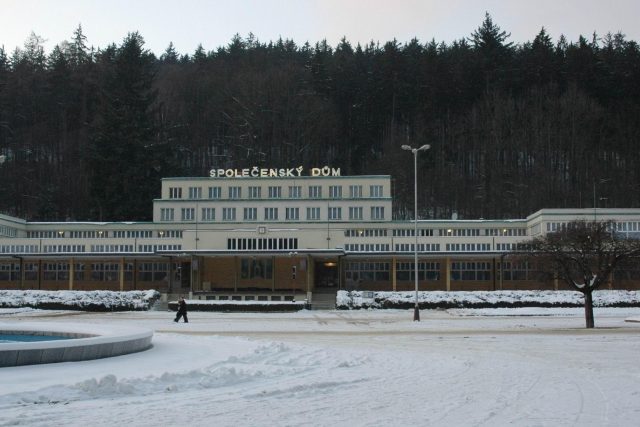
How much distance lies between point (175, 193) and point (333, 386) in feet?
264

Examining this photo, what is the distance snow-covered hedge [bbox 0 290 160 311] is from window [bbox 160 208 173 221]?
2255 cm

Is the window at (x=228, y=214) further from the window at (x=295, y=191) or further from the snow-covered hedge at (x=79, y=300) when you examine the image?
the snow-covered hedge at (x=79, y=300)

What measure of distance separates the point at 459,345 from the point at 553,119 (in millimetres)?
113295

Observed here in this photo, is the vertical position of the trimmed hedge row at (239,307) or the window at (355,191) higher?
the window at (355,191)

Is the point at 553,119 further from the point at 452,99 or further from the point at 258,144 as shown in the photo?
the point at 258,144

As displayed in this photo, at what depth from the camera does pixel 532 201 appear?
125 metres

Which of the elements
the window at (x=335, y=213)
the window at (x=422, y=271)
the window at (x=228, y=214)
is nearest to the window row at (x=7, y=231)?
the window at (x=228, y=214)

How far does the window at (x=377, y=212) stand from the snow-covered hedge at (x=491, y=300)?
22.8 m

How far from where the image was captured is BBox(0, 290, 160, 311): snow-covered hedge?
226ft

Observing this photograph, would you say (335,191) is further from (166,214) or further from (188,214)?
(166,214)

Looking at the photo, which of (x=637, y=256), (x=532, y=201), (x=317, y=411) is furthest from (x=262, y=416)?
(x=532, y=201)

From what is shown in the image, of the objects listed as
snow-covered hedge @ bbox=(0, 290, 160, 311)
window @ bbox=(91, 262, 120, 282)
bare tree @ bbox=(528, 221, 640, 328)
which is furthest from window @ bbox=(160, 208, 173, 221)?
bare tree @ bbox=(528, 221, 640, 328)

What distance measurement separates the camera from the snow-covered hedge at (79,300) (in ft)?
226

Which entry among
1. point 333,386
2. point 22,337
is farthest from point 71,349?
point 22,337
